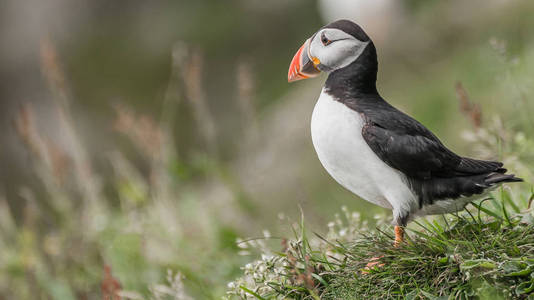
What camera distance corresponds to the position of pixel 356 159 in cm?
264

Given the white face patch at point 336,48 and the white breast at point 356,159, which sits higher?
the white face patch at point 336,48

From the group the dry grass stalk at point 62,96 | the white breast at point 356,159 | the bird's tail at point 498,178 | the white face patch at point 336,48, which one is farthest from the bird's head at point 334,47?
the dry grass stalk at point 62,96

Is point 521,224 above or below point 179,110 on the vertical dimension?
below

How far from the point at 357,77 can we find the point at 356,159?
392 millimetres

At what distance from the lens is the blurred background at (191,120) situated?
4555 millimetres

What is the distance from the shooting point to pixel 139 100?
1195 cm

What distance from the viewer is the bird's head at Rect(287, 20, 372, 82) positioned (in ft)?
9.06

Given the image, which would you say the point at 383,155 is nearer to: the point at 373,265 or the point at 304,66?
the point at 373,265

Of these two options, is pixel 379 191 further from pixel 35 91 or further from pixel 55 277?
pixel 35 91

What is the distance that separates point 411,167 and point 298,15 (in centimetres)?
1068

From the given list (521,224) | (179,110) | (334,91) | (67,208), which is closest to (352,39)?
(334,91)

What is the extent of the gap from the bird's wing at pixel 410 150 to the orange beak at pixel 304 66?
367mm

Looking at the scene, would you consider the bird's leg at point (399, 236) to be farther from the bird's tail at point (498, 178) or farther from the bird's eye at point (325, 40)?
the bird's eye at point (325, 40)

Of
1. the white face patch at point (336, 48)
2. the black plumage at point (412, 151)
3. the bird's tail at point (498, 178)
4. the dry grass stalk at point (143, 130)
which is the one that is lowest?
the bird's tail at point (498, 178)
